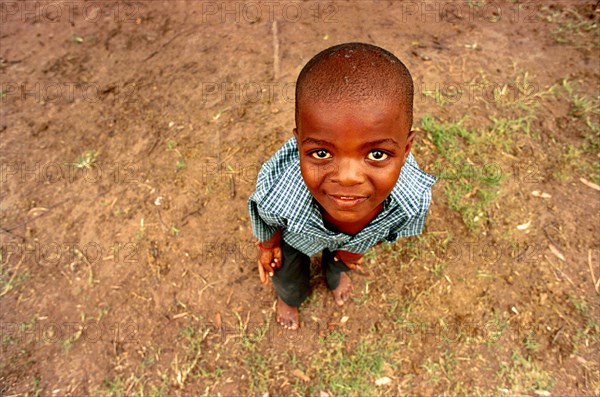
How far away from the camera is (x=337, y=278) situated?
226 cm

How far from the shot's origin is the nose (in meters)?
1.16

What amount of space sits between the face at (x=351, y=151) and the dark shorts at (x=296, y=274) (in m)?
0.66

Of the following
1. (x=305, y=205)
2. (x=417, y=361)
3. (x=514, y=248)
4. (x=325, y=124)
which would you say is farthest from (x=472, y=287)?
(x=325, y=124)

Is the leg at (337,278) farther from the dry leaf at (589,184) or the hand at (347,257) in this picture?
the dry leaf at (589,184)

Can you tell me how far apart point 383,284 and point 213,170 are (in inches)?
55.1

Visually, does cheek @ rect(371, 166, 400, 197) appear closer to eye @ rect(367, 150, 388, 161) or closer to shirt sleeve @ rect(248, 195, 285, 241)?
eye @ rect(367, 150, 388, 161)

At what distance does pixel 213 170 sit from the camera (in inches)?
110

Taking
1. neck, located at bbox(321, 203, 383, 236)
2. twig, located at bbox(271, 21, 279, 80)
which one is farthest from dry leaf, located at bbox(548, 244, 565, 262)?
twig, located at bbox(271, 21, 279, 80)

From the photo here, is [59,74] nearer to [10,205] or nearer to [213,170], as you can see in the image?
A: [10,205]

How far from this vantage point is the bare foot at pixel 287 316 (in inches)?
89.8

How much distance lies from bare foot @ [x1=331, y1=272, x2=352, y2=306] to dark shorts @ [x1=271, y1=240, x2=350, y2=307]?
1.8 inches

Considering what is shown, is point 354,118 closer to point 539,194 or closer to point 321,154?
point 321,154

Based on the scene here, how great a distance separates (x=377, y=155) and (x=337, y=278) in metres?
1.22

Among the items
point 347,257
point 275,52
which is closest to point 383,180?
point 347,257
